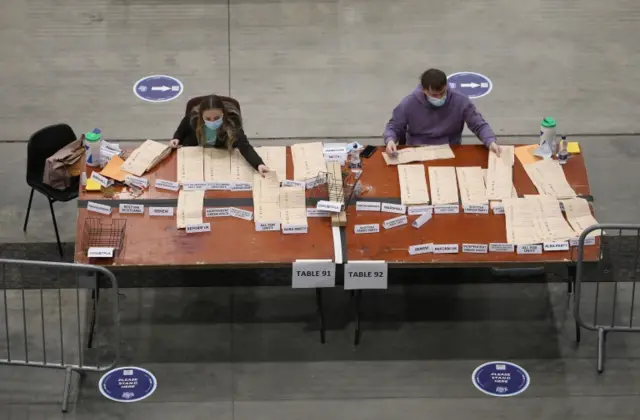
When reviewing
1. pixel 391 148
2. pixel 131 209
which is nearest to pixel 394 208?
pixel 391 148

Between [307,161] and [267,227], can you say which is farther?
[307,161]

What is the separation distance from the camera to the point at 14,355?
26.8 feet

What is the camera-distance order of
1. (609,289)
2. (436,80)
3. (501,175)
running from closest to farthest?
(501,175)
(436,80)
(609,289)

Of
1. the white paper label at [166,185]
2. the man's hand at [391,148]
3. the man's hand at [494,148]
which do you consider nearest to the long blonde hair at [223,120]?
the white paper label at [166,185]

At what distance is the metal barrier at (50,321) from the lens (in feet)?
25.8

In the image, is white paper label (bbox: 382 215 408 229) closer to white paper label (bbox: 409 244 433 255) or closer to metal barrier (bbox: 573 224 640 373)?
white paper label (bbox: 409 244 433 255)

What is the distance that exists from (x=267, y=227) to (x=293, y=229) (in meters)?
0.18

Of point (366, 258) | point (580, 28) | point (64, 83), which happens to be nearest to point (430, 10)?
point (580, 28)

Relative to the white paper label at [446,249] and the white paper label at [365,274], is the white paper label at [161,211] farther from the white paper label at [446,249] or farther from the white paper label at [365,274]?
the white paper label at [446,249]

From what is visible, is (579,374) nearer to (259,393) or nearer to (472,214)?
(472,214)

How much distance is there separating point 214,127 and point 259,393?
194 cm

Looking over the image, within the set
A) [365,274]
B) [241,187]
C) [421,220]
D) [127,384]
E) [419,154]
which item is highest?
[419,154]

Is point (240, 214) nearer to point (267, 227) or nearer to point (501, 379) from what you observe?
point (267, 227)

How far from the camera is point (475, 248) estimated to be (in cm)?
765
